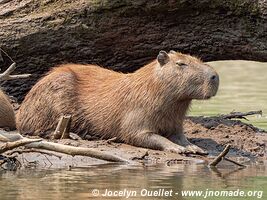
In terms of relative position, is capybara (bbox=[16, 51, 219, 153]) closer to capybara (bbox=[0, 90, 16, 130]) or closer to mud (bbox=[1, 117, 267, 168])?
capybara (bbox=[0, 90, 16, 130])

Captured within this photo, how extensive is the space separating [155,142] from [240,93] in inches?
337

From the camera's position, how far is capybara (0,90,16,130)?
12.1 metres

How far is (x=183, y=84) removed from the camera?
11.6 meters

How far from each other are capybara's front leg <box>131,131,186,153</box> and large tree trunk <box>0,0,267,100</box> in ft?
5.48

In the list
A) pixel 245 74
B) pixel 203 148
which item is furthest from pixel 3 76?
pixel 245 74

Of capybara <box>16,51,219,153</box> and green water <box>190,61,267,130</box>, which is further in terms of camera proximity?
green water <box>190,61,267,130</box>

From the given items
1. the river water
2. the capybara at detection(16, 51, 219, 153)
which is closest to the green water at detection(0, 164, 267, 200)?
the river water

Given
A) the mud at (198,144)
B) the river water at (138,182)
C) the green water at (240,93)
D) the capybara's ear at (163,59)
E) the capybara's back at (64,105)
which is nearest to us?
the river water at (138,182)

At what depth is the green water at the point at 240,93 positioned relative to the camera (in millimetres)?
16375

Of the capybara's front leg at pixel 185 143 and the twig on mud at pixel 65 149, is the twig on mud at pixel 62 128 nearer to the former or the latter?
the twig on mud at pixel 65 149

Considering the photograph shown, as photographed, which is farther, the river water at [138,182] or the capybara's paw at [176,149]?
the capybara's paw at [176,149]

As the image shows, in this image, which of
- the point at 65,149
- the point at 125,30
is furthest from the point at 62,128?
the point at 125,30

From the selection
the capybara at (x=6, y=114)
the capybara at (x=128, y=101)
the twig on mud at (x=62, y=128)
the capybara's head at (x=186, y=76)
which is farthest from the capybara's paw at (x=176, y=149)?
the capybara at (x=6, y=114)

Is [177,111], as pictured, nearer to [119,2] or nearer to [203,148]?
[203,148]
